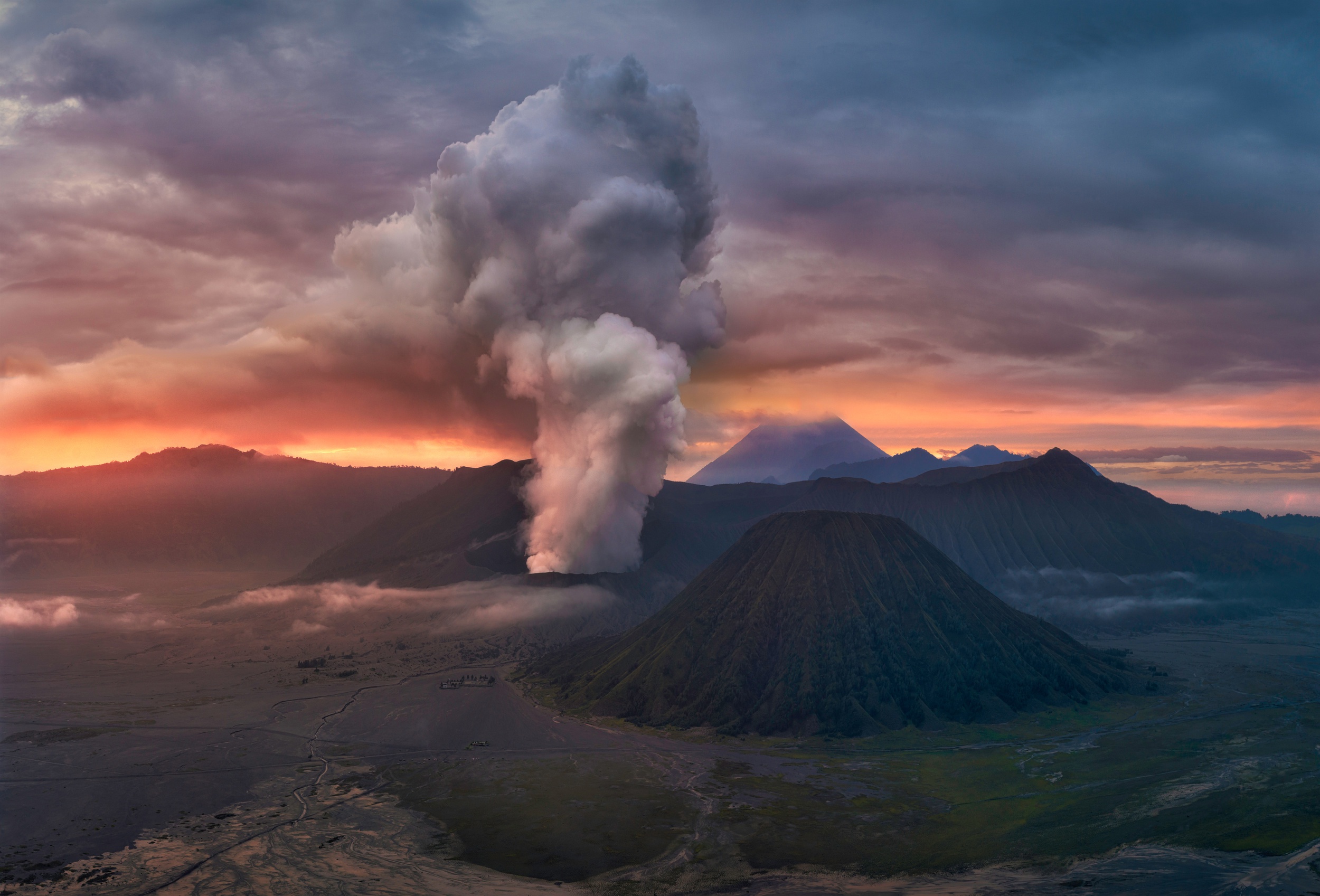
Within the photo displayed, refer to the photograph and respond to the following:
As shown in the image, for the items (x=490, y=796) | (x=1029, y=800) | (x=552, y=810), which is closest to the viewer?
(x=552, y=810)

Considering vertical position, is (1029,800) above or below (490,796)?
below

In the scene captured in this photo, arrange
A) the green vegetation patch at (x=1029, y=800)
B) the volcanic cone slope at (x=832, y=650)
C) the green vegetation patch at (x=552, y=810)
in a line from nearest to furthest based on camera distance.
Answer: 1. the green vegetation patch at (x=1029, y=800)
2. the green vegetation patch at (x=552, y=810)
3. the volcanic cone slope at (x=832, y=650)

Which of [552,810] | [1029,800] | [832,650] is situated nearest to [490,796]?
[552,810]

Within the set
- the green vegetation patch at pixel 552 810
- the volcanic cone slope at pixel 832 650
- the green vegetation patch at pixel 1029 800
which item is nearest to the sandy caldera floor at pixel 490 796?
the green vegetation patch at pixel 552 810

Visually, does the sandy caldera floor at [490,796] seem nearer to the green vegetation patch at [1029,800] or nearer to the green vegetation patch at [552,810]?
the green vegetation patch at [552,810]

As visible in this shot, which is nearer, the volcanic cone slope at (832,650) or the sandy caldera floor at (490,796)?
the sandy caldera floor at (490,796)

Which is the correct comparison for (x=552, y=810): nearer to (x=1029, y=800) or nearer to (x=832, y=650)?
(x=1029, y=800)

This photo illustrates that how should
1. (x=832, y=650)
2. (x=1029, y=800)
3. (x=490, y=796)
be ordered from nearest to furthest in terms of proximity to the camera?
(x=1029, y=800), (x=490, y=796), (x=832, y=650)

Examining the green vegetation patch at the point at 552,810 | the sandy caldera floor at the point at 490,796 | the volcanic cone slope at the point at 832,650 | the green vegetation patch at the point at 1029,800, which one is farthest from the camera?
the volcanic cone slope at the point at 832,650
